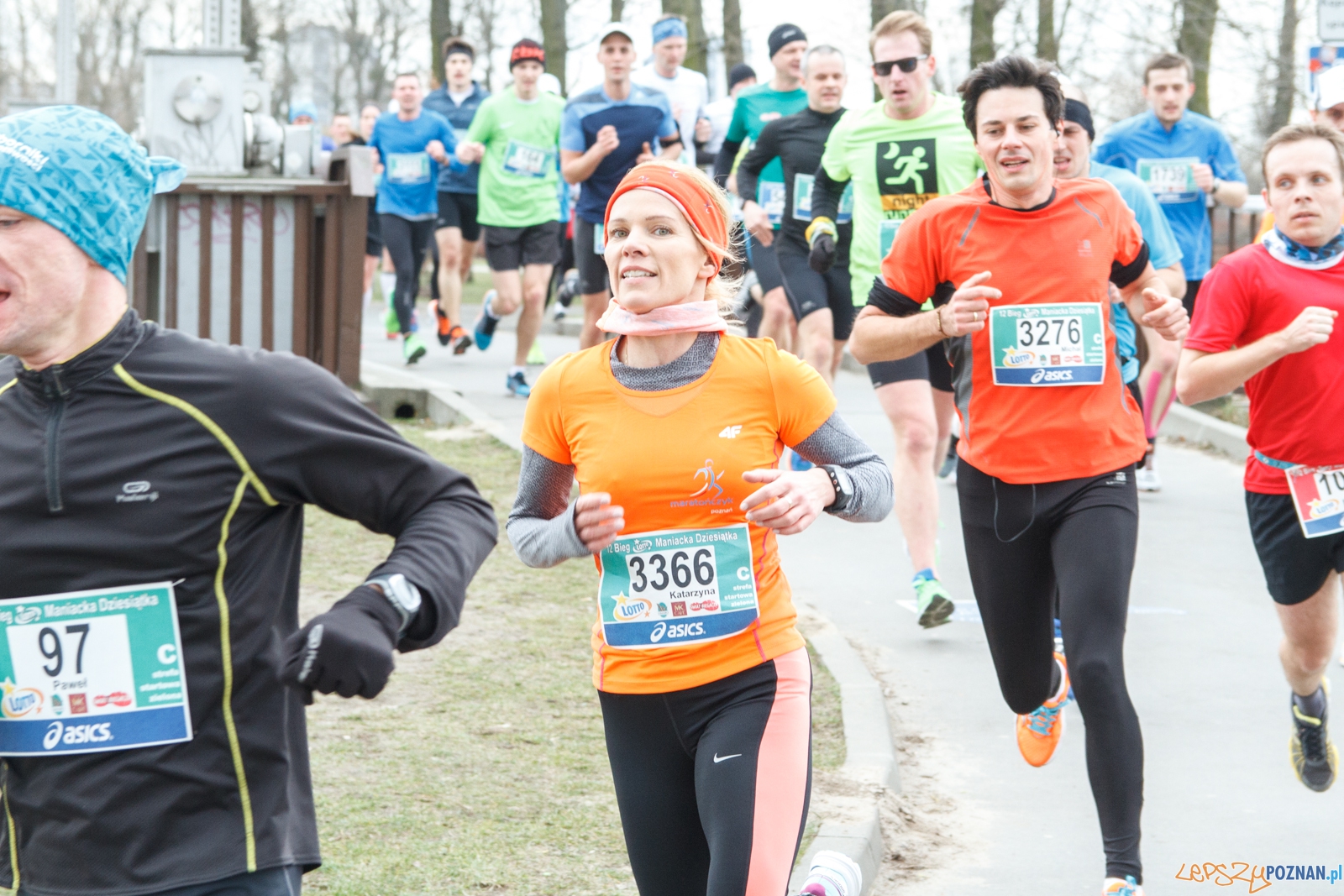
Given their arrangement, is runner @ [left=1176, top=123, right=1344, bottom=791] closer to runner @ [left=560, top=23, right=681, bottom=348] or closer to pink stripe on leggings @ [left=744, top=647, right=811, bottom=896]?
pink stripe on leggings @ [left=744, top=647, right=811, bottom=896]

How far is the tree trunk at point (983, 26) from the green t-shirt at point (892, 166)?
1660 centimetres

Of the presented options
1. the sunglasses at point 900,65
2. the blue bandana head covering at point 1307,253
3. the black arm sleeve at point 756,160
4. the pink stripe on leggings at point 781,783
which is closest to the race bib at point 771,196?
the black arm sleeve at point 756,160

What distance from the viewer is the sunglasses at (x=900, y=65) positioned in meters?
7.11

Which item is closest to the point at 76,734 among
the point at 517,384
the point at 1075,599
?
the point at 1075,599

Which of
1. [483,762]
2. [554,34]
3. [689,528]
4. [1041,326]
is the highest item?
[554,34]

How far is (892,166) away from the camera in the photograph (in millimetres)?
7395

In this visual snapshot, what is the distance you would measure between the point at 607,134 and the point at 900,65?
454 cm

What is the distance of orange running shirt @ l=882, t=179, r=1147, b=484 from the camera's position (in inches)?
184

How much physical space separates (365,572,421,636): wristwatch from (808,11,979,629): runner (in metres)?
4.67

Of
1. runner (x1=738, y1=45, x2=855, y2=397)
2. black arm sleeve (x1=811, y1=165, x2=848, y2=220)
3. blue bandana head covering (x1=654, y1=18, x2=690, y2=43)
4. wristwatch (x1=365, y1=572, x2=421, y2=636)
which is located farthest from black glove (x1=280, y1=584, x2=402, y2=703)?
blue bandana head covering (x1=654, y1=18, x2=690, y2=43)

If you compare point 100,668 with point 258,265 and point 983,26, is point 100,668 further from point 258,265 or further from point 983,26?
point 983,26

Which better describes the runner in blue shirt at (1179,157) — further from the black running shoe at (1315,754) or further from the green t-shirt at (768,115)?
the black running shoe at (1315,754)

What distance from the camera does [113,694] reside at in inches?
95.7

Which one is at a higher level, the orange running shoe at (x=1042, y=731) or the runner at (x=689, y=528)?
the runner at (x=689, y=528)
